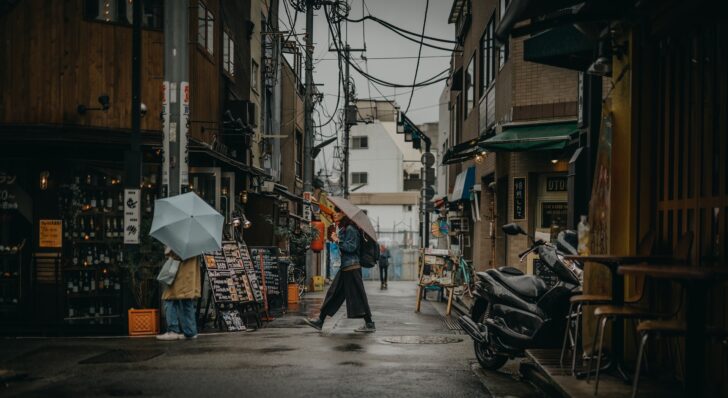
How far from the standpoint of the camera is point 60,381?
8984mm

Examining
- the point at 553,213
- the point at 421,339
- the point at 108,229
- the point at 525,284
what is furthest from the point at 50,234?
the point at 553,213

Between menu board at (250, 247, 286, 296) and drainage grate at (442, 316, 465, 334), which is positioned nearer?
drainage grate at (442, 316, 465, 334)

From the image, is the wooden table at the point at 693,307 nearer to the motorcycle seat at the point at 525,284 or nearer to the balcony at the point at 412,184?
the motorcycle seat at the point at 525,284

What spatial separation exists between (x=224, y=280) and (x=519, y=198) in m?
7.45

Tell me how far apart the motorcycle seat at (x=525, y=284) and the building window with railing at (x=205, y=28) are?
1137 cm

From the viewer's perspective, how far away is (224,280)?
14.6 metres

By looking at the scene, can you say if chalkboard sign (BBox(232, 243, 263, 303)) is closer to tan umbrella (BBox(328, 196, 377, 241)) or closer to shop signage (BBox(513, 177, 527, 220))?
tan umbrella (BBox(328, 196, 377, 241))

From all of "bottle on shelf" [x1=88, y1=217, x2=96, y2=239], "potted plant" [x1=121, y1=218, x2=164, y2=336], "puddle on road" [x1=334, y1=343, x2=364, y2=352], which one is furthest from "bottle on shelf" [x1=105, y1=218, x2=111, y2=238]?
"puddle on road" [x1=334, y1=343, x2=364, y2=352]

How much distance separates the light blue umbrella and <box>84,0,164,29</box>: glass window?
15.1 feet

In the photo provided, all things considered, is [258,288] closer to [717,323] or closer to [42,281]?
[42,281]

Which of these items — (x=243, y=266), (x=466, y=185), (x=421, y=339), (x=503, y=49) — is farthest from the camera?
(x=466, y=185)

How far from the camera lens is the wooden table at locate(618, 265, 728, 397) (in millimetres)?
5074

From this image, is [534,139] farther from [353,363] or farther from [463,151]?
[353,363]

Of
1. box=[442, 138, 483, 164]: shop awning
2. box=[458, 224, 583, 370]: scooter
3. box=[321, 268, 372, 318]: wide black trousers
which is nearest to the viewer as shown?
box=[458, 224, 583, 370]: scooter
